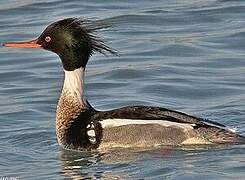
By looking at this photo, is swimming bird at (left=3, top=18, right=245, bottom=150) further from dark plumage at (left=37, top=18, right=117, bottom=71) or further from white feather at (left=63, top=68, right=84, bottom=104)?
dark plumage at (left=37, top=18, right=117, bottom=71)

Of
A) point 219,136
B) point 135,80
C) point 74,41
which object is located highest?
point 74,41

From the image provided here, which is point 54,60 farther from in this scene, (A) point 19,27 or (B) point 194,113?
(B) point 194,113

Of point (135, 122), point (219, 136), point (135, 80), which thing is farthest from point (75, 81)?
point (135, 80)

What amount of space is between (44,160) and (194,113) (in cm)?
255

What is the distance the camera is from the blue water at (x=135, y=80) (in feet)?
34.8

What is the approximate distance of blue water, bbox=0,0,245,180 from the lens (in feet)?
34.8

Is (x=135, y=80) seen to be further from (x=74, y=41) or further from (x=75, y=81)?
(x=74, y=41)

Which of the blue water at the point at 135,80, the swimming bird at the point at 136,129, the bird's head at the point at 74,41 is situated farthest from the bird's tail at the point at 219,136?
the bird's head at the point at 74,41

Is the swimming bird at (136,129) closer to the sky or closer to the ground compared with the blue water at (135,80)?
closer to the sky

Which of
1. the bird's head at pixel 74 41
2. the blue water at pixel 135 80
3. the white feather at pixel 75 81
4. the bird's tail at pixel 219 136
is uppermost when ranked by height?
the bird's head at pixel 74 41

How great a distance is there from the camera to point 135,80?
14.9 meters

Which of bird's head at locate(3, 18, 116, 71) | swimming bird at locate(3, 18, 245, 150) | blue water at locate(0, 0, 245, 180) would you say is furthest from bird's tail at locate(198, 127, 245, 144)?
bird's head at locate(3, 18, 116, 71)

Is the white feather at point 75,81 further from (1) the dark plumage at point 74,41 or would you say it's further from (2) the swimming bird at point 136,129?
(2) the swimming bird at point 136,129

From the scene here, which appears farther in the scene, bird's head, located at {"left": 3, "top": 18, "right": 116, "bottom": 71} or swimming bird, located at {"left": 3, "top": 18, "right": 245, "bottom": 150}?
bird's head, located at {"left": 3, "top": 18, "right": 116, "bottom": 71}
